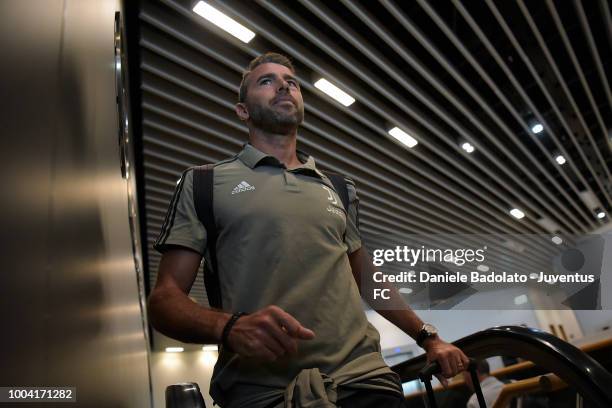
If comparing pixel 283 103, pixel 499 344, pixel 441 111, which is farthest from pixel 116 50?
pixel 441 111

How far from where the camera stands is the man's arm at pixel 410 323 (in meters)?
1.33

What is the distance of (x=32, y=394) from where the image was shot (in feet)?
1.69

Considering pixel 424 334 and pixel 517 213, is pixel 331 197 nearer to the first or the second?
pixel 424 334

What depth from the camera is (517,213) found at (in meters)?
9.00

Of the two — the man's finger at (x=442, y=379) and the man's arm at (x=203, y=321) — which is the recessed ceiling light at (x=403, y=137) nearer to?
the man's finger at (x=442, y=379)

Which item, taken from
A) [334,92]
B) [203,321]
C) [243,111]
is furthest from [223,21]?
[203,321]

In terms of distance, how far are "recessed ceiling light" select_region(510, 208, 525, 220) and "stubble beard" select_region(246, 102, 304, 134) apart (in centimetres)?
839

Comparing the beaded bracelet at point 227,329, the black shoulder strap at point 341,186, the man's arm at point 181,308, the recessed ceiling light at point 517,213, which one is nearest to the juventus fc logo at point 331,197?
the black shoulder strap at point 341,186

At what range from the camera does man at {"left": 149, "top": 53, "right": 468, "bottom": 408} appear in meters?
0.92

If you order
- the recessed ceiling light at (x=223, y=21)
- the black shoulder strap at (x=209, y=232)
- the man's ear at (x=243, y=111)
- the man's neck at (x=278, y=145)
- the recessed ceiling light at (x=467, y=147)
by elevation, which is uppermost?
the recessed ceiling light at (x=223, y=21)

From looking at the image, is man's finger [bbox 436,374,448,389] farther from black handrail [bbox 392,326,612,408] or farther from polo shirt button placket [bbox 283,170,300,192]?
polo shirt button placket [bbox 283,170,300,192]

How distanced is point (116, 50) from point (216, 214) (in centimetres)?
130

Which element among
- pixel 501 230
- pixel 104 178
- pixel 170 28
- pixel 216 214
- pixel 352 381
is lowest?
pixel 352 381

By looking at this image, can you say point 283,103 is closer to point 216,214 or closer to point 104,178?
point 216,214
